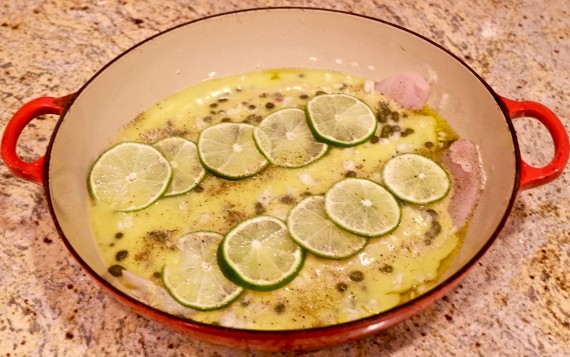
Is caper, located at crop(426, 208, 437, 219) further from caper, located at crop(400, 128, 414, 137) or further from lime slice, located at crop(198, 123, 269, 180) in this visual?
lime slice, located at crop(198, 123, 269, 180)

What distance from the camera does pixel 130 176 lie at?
1594 millimetres

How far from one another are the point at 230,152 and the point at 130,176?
305mm

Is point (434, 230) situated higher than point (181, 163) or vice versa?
point (434, 230)

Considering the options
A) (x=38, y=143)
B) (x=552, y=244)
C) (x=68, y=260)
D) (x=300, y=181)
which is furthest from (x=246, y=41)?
(x=552, y=244)

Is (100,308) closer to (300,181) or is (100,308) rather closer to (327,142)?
(300,181)

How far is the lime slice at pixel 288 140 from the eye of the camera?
65.4 inches

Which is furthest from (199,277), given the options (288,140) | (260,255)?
(288,140)

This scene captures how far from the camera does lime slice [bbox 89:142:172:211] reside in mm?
1549

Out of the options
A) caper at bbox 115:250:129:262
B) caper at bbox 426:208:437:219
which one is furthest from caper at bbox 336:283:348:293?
caper at bbox 115:250:129:262

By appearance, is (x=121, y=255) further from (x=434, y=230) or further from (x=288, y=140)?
(x=434, y=230)

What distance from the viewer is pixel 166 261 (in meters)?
1.41

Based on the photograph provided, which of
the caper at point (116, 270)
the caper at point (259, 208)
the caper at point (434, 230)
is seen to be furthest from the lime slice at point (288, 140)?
the caper at point (116, 270)

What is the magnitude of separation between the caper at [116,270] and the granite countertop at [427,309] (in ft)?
0.26

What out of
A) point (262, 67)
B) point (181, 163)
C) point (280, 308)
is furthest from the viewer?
point (262, 67)
